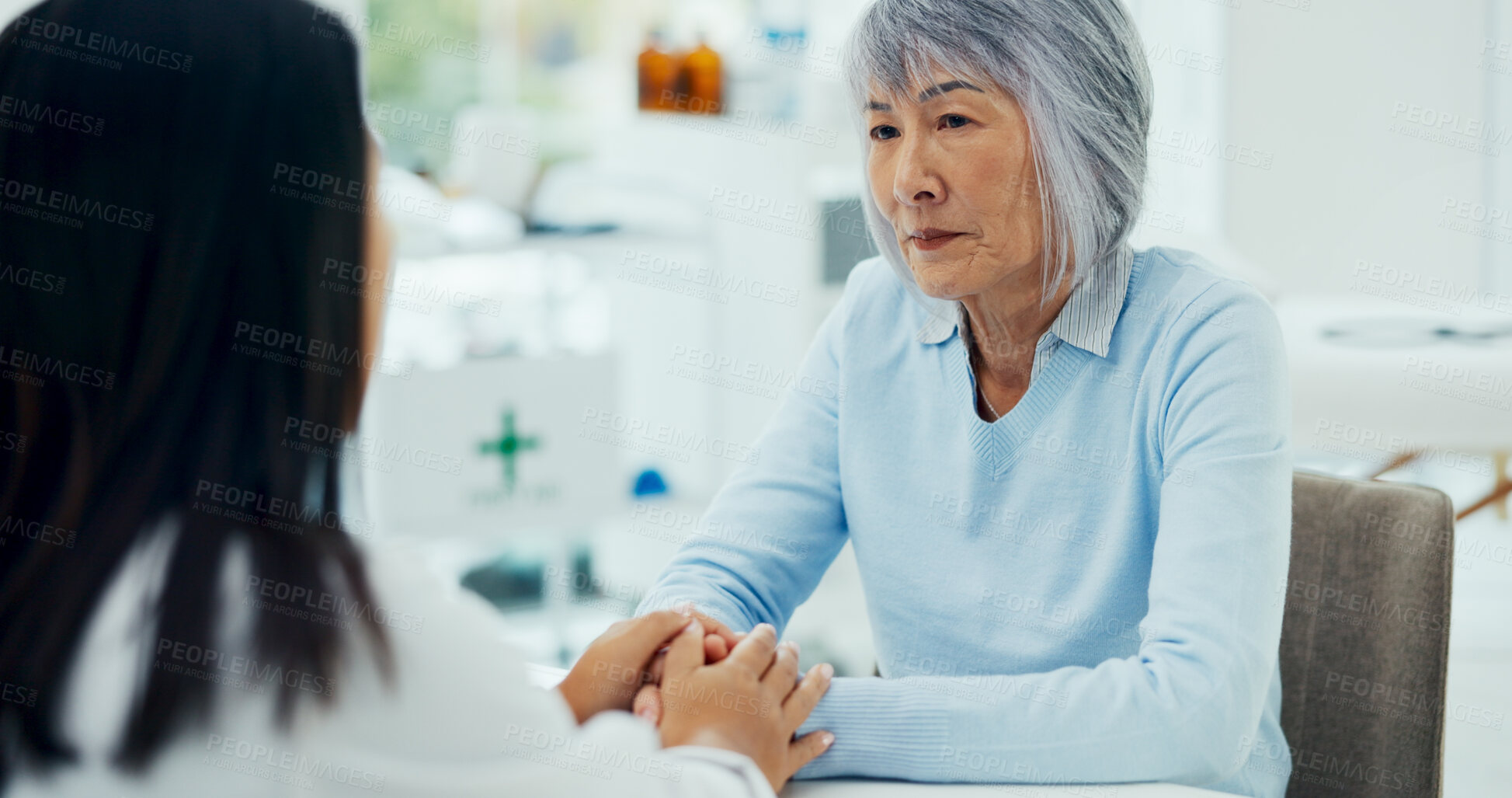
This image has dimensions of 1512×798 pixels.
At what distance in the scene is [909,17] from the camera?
1.11 meters

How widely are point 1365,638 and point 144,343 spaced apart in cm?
108

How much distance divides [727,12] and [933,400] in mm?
4005

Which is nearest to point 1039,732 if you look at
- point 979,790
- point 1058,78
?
point 979,790

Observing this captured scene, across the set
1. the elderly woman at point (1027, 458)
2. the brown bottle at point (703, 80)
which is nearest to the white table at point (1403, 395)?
the brown bottle at point (703, 80)

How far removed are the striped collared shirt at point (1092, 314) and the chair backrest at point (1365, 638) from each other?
27 centimetres

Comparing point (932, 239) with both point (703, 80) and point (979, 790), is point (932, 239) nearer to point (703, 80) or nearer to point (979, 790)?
point (979, 790)

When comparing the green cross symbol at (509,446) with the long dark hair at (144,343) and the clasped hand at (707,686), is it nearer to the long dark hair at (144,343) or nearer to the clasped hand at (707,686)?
the clasped hand at (707,686)

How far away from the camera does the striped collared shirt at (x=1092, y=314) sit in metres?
1.13

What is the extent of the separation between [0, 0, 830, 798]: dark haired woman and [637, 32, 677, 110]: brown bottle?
243 centimetres

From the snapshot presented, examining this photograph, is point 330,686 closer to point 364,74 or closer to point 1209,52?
point 364,74

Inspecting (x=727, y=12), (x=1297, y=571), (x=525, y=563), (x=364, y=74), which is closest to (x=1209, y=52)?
(x=727, y=12)

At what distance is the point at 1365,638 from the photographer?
1123mm

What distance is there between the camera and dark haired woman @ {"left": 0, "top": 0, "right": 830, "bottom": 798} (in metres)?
0.65

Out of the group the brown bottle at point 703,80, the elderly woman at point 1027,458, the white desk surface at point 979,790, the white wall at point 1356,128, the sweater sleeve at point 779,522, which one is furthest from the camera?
the white wall at point 1356,128
